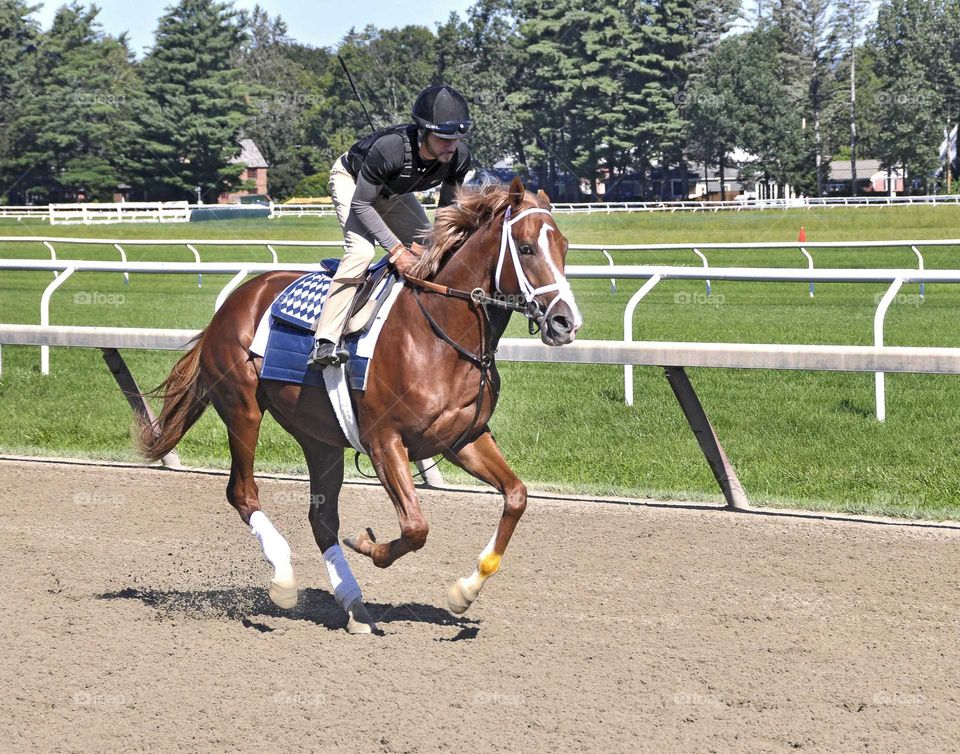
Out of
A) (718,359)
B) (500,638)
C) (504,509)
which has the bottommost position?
(500,638)

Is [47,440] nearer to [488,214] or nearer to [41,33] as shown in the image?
[488,214]

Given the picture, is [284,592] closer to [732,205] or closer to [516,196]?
[516,196]

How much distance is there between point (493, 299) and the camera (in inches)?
179

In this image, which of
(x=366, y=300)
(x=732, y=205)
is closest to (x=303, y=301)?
(x=366, y=300)

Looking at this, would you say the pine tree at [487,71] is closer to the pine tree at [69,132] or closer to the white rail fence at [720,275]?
the pine tree at [69,132]

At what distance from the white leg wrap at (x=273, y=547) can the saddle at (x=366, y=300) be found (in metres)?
0.87

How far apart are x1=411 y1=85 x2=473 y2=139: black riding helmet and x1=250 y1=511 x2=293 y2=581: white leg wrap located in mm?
1667

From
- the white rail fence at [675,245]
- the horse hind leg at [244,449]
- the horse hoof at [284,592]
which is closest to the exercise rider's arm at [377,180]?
the horse hind leg at [244,449]

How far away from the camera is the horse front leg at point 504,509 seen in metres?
4.60

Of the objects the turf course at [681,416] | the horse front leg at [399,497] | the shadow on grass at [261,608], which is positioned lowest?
the turf course at [681,416]

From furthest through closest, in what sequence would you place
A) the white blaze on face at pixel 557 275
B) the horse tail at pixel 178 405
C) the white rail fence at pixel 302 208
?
the white rail fence at pixel 302 208 → the horse tail at pixel 178 405 → the white blaze on face at pixel 557 275

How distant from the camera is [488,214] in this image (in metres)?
4.68

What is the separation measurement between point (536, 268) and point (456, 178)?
776mm

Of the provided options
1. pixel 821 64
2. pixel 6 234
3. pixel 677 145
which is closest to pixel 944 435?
pixel 6 234
